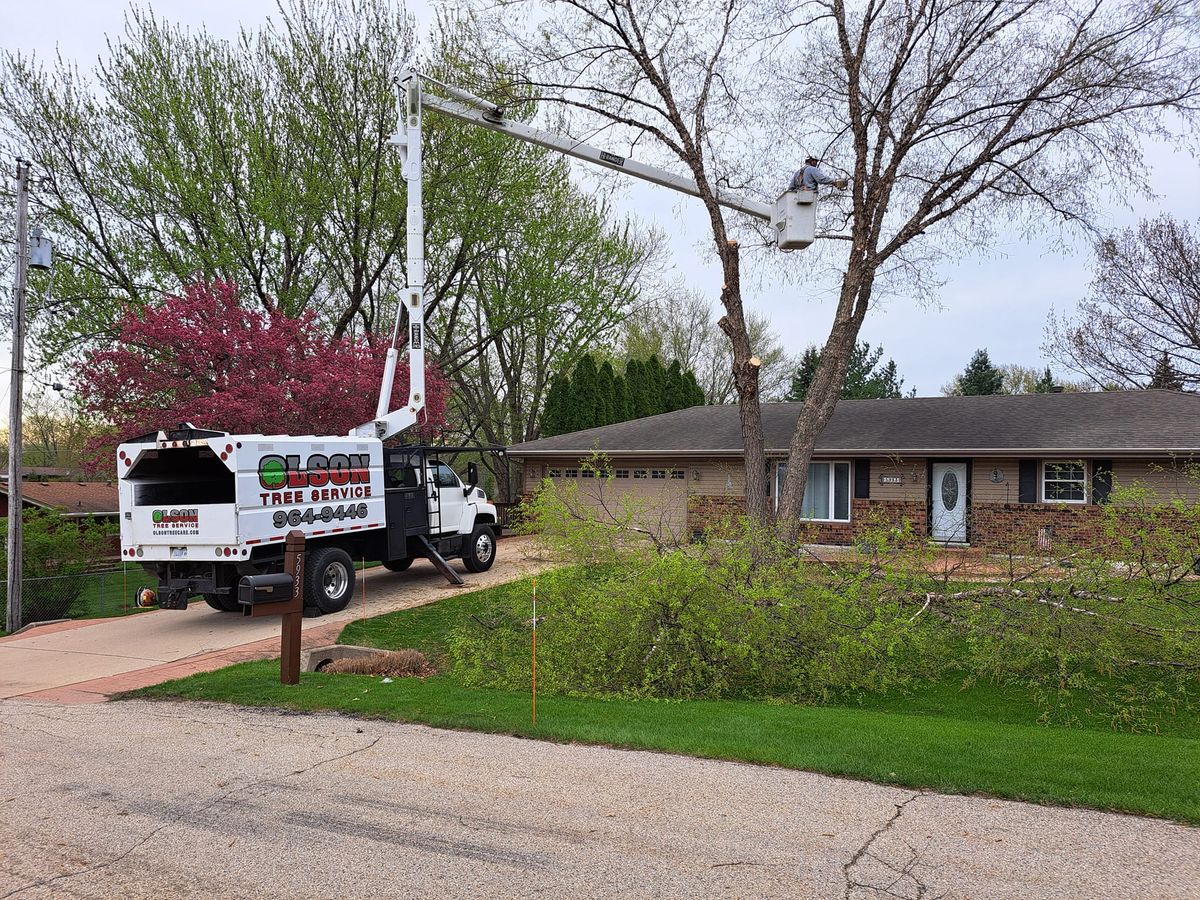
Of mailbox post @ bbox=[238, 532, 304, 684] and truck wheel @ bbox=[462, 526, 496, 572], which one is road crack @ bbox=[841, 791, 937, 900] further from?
truck wheel @ bbox=[462, 526, 496, 572]

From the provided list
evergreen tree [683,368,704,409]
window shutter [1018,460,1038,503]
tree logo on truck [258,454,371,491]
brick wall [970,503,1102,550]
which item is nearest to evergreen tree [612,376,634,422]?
evergreen tree [683,368,704,409]

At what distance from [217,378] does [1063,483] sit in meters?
17.8

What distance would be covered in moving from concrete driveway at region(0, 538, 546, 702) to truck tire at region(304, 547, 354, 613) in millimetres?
245

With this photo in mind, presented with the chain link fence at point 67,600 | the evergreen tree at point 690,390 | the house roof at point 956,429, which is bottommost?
the chain link fence at point 67,600

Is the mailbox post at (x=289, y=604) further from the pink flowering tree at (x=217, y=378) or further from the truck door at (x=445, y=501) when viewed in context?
the pink flowering tree at (x=217, y=378)

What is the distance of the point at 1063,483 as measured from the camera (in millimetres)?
17844

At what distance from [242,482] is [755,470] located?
8.26 m

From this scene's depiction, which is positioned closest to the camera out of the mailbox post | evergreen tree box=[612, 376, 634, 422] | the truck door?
the mailbox post

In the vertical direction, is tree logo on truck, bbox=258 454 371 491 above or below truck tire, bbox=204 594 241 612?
above

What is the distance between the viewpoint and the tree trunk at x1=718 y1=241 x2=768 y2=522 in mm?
14266

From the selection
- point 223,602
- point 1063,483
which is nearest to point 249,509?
point 223,602

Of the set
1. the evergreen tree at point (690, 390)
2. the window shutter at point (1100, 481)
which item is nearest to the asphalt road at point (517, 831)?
the window shutter at point (1100, 481)

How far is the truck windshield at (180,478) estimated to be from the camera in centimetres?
1223

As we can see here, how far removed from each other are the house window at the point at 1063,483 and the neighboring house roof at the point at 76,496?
22.0 m
